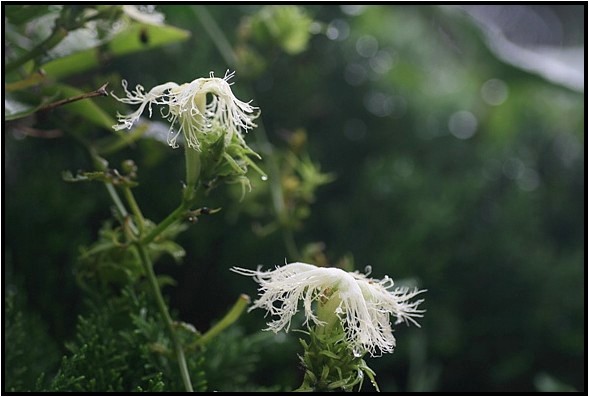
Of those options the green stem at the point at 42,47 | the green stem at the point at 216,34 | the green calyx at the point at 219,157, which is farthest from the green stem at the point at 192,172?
the green stem at the point at 216,34

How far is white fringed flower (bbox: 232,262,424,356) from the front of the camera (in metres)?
0.27

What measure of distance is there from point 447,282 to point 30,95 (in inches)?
16.4

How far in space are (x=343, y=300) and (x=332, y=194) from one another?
16.5 inches

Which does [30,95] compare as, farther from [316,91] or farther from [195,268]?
[316,91]

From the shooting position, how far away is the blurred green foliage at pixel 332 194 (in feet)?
1.36

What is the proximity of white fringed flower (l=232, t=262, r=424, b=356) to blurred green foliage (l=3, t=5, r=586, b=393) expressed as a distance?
0.23ft

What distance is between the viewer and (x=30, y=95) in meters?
0.39

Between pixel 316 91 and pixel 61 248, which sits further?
pixel 316 91

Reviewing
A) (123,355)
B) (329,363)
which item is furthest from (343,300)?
(123,355)

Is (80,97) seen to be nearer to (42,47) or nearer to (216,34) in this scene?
(42,47)

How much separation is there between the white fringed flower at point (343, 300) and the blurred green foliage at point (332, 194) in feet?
0.23

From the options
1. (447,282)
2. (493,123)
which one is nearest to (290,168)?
(447,282)

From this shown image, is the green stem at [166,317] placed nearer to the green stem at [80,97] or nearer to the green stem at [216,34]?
the green stem at [80,97]

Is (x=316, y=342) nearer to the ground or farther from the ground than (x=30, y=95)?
nearer to the ground
